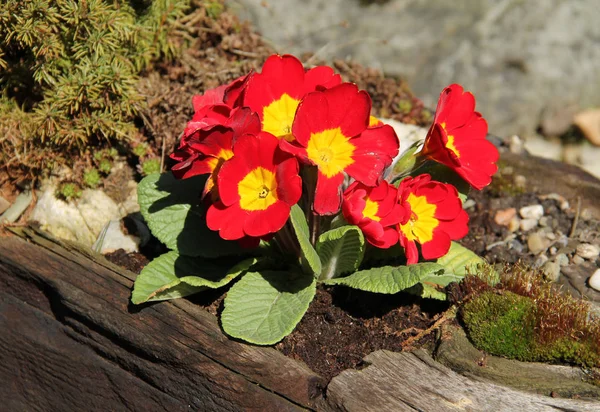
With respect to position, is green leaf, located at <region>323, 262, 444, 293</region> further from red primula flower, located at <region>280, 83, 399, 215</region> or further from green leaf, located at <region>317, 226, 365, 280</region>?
red primula flower, located at <region>280, 83, 399, 215</region>

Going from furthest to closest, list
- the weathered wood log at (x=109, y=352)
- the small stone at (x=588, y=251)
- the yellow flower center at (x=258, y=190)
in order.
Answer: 1. the small stone at (x=588, y=251)
2. the weathered wood log at (x=109, y=352)
3. the yellow flower center at (x=258, y=190)

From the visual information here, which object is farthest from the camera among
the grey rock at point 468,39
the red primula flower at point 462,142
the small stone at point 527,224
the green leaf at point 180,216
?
the grey rock at point 468,39

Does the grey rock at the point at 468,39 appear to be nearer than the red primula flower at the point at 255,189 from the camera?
No

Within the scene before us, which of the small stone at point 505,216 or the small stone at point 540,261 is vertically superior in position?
the small stone at point 505,216

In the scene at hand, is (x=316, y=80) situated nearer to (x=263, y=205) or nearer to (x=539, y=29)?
(x=263, y=205)

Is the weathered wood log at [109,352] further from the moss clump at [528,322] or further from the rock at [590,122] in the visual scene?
the rock at [590,122]

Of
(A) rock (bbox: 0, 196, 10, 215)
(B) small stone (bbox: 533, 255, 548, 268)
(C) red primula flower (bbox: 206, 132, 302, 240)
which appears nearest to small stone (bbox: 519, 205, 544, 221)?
(B) small stone (bbox: 533, 255, 548, 268)

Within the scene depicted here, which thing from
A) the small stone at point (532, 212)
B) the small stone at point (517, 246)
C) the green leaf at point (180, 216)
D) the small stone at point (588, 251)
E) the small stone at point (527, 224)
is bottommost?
the green leaf at point (180, 216)

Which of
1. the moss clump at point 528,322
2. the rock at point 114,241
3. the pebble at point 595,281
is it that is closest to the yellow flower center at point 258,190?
the moss clump at point 528,322
